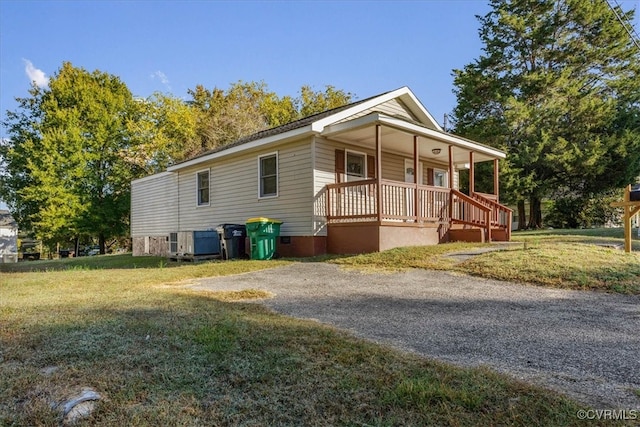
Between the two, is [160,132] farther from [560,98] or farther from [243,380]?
[243,380]

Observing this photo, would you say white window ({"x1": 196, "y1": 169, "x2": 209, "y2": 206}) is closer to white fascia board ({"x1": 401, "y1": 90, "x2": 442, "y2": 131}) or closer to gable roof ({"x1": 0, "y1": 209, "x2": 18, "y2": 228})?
white fascia board ({"x1": 401, "y1": 90, "x2": 442, "y2": 131})

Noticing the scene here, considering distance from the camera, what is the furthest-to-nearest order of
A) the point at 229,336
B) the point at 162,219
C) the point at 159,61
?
1. the point at 159,61
2. the point at 162,219
3. the point at 229,336

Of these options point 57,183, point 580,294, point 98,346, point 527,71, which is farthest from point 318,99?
point 98,346

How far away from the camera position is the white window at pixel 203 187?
13992mm

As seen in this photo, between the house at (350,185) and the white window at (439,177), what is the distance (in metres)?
1.13

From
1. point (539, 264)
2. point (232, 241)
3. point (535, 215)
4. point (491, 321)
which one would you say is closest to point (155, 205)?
point (232, 241)

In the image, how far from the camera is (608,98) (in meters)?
20.4

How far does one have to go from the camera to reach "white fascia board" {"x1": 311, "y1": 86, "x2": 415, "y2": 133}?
998cm

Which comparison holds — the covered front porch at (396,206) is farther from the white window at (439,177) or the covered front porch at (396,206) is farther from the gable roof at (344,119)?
the white window at (439,177)

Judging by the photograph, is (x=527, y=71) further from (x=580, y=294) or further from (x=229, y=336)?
(x=229, y=336)

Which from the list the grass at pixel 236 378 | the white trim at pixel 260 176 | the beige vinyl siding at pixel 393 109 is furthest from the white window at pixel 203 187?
the grass at pixel 236 378

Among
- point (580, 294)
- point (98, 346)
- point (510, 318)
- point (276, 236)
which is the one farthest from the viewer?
point (276, 236)

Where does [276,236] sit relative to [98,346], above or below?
above

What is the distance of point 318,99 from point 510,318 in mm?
29817
